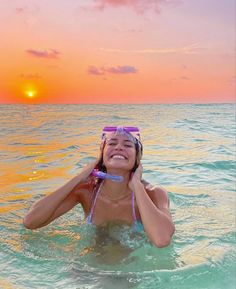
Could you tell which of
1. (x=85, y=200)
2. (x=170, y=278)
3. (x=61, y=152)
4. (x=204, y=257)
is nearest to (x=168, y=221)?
(x=170, y=278)

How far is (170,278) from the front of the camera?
3598 millimetres

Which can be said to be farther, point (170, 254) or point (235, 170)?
point (235, 170)

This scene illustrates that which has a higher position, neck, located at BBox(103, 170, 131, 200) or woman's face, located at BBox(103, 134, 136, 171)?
woman's face, located at BBox(103, 134, 136, 171)

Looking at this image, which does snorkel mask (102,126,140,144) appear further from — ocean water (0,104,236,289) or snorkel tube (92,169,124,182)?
ocean water (0,104,236,289)

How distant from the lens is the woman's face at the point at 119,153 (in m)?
3.98

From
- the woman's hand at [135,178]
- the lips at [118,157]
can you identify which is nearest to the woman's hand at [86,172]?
the lips at [118,157]

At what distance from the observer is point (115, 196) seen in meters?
4.36

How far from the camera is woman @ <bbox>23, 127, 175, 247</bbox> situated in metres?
3.72

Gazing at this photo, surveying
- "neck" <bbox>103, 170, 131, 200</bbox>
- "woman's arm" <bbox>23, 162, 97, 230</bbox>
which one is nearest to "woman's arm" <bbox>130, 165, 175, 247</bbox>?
"neck" <bbox>103, 170, 131, 200</bbox>

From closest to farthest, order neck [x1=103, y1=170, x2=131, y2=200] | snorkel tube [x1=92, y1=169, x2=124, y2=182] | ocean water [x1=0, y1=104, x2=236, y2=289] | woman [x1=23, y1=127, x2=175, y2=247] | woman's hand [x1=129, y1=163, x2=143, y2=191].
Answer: ocean water [x1=0, y1=104, x2=236, y2=289], woman [x1=23, y1=127, x2=175, y2=247], woman's hand [x1=129, y1=163, x2=143, y2=191], snorkel tube [x1=92, y1=169, x2=124, y2=182], neck [x1=103, y1=170, x2=131, y2=200]

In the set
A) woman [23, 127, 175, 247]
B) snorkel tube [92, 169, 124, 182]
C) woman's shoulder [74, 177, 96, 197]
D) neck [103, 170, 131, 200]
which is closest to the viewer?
woman [23, 127, 175, 247]

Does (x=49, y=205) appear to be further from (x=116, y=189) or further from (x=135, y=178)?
(x=135, y=178)

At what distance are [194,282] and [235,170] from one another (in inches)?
230

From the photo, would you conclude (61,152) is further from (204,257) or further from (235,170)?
(204,257)
